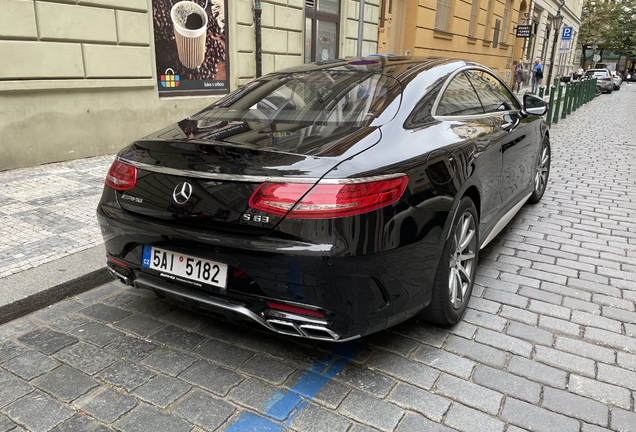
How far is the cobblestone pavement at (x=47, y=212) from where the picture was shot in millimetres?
3824

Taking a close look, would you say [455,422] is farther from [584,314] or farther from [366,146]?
[584,314]

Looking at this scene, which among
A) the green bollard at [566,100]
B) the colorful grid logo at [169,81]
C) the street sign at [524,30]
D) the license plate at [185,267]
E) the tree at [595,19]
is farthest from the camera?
the tree at [595,19]

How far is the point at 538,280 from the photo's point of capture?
3771 millimetres

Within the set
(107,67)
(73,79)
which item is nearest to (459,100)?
(73,79)

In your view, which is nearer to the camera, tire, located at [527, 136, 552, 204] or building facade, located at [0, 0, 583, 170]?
tire, located at [527, 136, 552, 204]

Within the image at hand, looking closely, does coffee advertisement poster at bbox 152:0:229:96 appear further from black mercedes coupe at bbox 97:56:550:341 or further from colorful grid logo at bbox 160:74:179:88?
black mercedes coupe at bbox 97:56:550:341

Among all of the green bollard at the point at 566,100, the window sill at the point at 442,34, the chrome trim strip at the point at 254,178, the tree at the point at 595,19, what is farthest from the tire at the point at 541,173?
the tree at the point at 595,19

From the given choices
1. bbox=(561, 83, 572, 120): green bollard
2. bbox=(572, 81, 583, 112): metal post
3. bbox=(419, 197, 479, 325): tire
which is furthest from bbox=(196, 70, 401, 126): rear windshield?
bbox=(572, 81, 583, 112): metal post

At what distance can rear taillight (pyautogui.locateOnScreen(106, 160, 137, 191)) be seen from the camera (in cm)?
263

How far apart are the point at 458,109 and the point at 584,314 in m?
1.54

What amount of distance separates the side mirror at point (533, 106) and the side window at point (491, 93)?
95 mm

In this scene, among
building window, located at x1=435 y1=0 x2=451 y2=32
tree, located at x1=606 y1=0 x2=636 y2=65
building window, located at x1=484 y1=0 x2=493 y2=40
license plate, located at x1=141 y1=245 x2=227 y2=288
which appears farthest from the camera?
tree, located at x1=606 y1=0 x2=636 y2=65

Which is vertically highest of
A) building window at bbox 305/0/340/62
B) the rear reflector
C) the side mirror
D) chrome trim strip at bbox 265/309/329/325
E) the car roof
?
building window at bbox 305/0/340/62

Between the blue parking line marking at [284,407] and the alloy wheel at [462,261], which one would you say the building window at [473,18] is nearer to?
the alloy wheel at [462,261]
